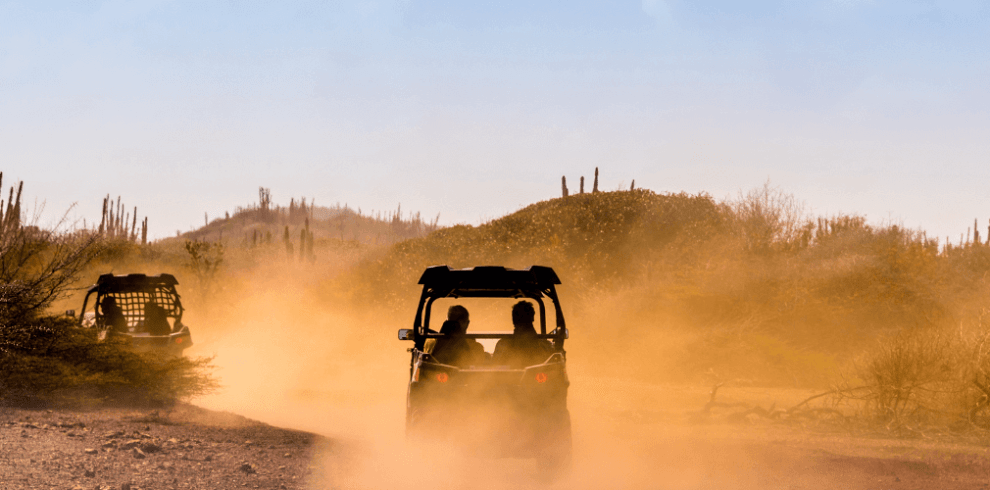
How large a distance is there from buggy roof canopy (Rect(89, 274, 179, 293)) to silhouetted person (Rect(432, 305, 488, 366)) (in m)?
8.76

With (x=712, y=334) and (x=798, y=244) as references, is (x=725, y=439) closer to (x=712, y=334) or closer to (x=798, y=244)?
(x=712, y=334)

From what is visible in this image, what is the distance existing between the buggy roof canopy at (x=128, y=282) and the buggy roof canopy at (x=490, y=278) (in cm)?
809

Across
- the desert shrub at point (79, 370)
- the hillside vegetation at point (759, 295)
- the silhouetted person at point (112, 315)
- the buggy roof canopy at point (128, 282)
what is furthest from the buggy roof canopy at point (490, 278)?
the hillside vegetation at point (759, 295)

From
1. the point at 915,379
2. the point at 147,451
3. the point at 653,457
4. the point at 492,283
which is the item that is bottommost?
the point at 653,457

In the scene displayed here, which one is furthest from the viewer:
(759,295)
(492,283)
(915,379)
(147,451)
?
(759,295)

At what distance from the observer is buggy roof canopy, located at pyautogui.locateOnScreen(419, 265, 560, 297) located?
8219 millimetres

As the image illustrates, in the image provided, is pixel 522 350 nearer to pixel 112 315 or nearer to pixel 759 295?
pixel 112 315

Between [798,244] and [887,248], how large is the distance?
16.2 ft

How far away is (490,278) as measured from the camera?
335 inches

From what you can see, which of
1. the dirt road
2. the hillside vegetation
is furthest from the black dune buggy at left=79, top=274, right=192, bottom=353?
the hillside vegetation

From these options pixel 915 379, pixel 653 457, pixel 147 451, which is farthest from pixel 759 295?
pixel 147 451

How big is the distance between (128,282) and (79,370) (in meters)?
2.24

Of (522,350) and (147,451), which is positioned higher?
(522,350)

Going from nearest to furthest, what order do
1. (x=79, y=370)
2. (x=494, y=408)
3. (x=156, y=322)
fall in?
(x=494, y=408) → (x=79, y=370) → (x=156, y=322)
